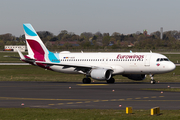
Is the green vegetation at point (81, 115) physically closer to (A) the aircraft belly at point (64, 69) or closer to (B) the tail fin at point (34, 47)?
(A) the aircraft belly at point (64, 69)

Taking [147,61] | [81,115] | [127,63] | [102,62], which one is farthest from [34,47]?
[81,115]

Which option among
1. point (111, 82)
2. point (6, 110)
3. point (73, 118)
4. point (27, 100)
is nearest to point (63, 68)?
point (111, 82)

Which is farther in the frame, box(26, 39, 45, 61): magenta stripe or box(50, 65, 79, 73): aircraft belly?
box(26, 39, 45, 61): magenta stripe

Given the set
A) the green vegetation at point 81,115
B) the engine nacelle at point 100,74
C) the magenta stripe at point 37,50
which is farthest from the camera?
the magenta stripe at point 37,50

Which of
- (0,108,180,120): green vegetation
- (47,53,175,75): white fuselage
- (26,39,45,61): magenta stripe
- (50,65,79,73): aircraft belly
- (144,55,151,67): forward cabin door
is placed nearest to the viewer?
(0,108,180,120): green vegetation

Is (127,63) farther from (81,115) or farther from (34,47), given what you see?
(81,115)

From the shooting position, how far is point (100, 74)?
1752 inches

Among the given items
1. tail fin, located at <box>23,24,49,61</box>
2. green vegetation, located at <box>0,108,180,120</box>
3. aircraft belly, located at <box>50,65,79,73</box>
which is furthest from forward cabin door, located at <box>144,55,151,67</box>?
green vegetation, located at <box>0,108,180,120</box>

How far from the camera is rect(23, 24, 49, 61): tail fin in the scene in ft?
169

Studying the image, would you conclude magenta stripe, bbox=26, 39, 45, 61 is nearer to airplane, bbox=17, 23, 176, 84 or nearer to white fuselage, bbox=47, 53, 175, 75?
airplane, bbox=17, 23, 176, 84

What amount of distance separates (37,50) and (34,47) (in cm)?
68

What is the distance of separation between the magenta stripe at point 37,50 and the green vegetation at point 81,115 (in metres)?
30.4

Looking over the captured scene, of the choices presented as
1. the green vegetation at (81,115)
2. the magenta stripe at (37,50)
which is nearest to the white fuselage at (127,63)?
the magenta stripe at (37,50)

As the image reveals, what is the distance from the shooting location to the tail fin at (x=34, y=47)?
51.6m
